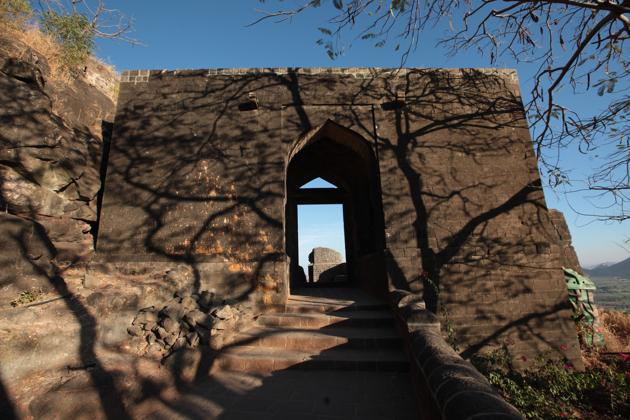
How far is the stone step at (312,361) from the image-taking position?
3705 mm

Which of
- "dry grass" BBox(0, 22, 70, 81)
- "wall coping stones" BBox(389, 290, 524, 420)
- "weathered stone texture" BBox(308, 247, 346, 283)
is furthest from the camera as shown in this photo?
"weathered stone texture" BBox(308, 247, 346, 283)

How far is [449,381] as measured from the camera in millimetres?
2021

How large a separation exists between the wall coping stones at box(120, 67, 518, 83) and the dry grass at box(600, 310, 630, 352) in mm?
6731

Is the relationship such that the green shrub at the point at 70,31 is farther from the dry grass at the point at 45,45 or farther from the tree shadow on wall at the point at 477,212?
the tree shadow on wall at the point at 477,212

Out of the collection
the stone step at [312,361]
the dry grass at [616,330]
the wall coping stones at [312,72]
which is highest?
the wall coping stones at [312,72]

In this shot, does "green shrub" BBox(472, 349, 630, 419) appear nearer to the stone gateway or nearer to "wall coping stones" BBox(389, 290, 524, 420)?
the stone gateway

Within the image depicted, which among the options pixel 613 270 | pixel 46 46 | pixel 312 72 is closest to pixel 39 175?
pixel 46 46

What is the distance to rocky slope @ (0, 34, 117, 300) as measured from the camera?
13.2 feet

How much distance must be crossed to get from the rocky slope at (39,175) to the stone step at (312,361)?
271 cm

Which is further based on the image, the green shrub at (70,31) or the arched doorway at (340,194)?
the arched doorway at (340,194)

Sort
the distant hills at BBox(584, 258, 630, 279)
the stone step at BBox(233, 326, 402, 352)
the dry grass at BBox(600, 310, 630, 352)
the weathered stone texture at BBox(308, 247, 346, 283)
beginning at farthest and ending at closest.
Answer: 1. the distant hills at BBox(584, 258, 630, 279)
2. the weathered stone texture at BBox(308, 247, 346, 283)
3. the dry grass at BBox(600, 310, 630, 352)
4. the stone step at BBox(233, 326, 402, 352)

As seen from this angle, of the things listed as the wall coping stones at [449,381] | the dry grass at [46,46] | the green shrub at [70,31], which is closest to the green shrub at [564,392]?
the wall coping stones at [449,381]

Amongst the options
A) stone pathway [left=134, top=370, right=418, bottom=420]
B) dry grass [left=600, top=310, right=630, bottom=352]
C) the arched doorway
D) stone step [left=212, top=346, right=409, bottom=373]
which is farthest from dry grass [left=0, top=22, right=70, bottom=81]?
dry grass [left=600, top=310, right=630, bottom=352]

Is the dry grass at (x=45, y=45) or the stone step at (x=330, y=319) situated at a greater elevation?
the dry grass at (x=45, y=45)
